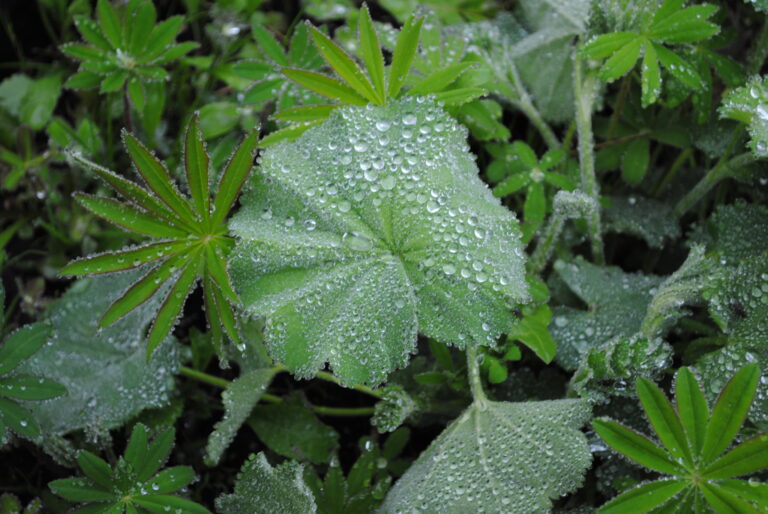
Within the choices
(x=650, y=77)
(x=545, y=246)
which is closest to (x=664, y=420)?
(x=545, y=246)

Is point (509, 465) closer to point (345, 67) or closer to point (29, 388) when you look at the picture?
point (345, 67)

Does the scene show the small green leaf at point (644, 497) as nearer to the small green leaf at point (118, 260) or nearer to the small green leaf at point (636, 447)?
the small green leaf at point (636, 447)

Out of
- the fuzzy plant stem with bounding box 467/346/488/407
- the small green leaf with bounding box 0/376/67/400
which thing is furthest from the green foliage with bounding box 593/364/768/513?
the small green leaf with bounding box 0/376/67/400

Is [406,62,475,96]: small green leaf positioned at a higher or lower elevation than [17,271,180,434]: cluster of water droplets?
higher

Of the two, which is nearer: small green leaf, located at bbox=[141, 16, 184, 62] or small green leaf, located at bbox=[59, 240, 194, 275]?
small green leaf, located at bbox=[59, 240, 194, 275]

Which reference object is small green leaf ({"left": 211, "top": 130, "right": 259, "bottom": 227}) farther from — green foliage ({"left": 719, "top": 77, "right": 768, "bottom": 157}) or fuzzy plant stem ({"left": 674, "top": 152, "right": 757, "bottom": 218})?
fuzzy plant stem ({"left": 674, "top": 152, "right": 757, "bottom": 218})

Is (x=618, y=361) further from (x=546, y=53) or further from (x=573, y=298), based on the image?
(x=546, y=53)
